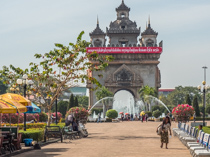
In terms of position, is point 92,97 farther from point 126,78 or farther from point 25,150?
point 25,150

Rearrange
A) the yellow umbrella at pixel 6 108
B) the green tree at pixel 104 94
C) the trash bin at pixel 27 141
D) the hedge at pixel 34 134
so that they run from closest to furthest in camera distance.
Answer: the yellow umbrella at pixel 6 108 < the trash bin at pixel 27 141 < the hedge at pixel 34 134 < the green tree at pixel 104 94

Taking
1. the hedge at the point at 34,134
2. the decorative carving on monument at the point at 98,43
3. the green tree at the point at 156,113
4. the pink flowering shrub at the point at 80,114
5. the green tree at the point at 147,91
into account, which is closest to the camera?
the hedge at the point at 34,134

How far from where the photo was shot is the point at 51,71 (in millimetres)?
36594

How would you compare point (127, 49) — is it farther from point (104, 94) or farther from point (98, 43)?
point (104, 94)

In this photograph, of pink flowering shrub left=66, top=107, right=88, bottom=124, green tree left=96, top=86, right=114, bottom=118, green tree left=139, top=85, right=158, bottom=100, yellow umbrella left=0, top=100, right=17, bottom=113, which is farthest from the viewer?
green tree left=96, top=86, right=114, bottom=118

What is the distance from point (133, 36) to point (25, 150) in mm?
91807

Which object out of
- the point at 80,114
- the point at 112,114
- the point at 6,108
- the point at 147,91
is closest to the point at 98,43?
the point at 147,91

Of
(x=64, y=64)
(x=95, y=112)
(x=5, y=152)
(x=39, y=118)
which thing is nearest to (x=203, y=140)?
(x=5, y=152)

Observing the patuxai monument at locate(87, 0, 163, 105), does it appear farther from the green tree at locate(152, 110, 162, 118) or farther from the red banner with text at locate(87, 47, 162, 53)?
the green tree at locate(152, 110, 162, 118)

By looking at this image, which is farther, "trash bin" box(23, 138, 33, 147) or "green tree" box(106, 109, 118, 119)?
"green tree" box(106, 109, 118, 119)

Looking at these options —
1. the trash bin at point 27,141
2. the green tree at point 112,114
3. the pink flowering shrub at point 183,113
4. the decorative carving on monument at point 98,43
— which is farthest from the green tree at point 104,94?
the trash bin at point 27,141

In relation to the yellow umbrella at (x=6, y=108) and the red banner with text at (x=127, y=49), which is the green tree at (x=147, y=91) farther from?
the yellow umbrella at (x=6, y=108)

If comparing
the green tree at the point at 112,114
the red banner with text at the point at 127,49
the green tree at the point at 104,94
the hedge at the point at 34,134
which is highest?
the red banner with text at the point at 127,49

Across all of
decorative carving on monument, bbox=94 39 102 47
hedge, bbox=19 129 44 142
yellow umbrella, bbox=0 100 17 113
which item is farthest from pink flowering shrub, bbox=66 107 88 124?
decorative carving on monument, bbox=94 39 102 47
